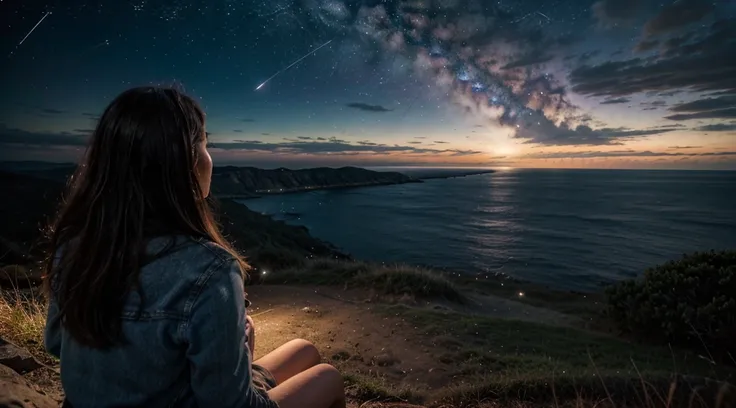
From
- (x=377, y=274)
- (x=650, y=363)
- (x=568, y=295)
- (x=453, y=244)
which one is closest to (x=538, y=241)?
(x=453, y=244)

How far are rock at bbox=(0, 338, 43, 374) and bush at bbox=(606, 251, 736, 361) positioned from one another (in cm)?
873

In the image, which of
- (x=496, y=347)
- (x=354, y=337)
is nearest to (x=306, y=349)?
(x=354, y=337)

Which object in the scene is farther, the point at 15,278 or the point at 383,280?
the point at 383,280

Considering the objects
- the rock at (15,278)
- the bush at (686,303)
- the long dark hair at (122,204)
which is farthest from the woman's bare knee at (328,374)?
the rock at (15,278)

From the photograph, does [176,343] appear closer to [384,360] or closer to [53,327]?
[53,327]

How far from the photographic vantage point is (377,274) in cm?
1065

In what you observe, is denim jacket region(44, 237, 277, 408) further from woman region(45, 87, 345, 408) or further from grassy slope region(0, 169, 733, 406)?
grassy slope region(0, 169, 733, 406)

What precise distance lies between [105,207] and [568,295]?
49.9 ft

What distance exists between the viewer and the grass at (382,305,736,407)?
3.35 m

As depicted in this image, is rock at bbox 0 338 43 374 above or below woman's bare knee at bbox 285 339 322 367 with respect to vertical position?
below

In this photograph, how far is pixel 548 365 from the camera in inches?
191

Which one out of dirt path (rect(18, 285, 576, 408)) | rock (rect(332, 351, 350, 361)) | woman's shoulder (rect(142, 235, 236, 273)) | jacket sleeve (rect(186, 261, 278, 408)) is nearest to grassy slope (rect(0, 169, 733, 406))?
dirt path (rect(18, 285, 576, 408))

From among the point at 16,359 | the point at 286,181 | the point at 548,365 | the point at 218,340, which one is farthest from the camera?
the point at 286,181

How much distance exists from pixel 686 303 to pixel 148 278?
29.8 feet
